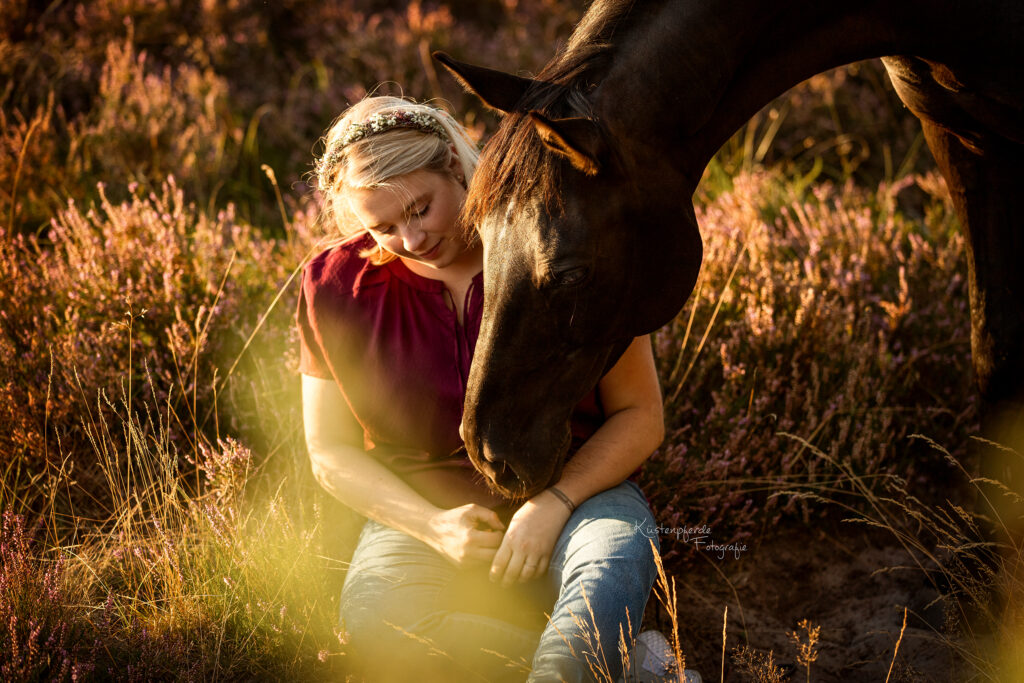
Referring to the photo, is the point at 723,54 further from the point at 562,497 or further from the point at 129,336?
the point at 129,336

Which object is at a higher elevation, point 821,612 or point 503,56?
point 503,56

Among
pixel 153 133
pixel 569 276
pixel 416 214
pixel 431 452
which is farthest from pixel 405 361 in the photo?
pixel 153 133

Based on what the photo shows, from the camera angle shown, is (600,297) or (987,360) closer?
(600,297)

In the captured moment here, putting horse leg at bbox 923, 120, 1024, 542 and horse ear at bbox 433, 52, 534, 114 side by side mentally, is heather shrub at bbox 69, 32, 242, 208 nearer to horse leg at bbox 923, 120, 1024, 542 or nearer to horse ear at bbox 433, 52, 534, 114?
horse ear at bbox 433, 52, 534, 114

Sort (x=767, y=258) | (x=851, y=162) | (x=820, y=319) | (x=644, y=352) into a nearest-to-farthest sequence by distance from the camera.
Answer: (x=644, y=352) → (x=820, y=319) → (x=767, y=258) → (x=851, y=162)

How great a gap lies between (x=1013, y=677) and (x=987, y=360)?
2.97ft

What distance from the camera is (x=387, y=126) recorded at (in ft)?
6.86

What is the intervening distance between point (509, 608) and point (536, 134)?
118 cm

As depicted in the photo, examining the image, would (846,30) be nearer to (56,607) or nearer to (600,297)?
(600,297)

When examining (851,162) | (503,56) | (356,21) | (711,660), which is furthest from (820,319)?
(356,21)

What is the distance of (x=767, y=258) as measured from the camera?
11.3 feet

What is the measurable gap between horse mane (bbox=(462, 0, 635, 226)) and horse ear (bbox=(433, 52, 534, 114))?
0.03 meters

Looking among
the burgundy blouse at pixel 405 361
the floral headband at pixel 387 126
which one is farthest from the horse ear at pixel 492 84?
the burgundy blouse at pixel 405 361

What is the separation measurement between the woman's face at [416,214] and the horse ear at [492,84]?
38 cm
